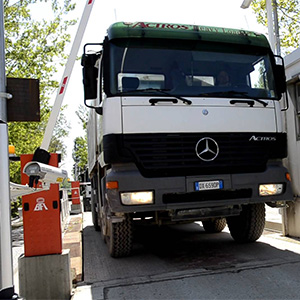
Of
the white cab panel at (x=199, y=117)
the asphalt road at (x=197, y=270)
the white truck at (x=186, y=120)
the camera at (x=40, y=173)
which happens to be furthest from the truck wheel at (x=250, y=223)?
the camera at (x=40, y=173)

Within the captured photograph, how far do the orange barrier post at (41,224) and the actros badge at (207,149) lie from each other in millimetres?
1893

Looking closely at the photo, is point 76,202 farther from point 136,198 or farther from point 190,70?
point 190,70

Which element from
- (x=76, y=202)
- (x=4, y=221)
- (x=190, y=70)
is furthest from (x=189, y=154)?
(x=76, y=202)

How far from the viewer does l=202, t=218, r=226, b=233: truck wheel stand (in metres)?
7.44

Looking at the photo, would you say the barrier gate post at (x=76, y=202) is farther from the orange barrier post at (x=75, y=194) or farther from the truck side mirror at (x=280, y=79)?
the truck side mirror at (x=280, y=79)

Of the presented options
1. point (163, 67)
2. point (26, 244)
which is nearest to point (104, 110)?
point (163, 67)

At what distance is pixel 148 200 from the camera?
174 inches

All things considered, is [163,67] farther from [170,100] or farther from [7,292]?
[7,292]

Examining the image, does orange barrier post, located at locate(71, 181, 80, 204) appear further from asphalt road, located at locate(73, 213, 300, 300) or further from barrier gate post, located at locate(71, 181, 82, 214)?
asphalt road, located at locate(73, 213, 300, 300)

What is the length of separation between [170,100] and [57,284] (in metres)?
2.62

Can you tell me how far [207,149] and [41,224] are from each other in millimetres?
2272

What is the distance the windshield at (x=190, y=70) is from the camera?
464cm

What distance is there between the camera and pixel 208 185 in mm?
4582

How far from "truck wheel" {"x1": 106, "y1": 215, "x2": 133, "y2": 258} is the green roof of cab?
102 inches
